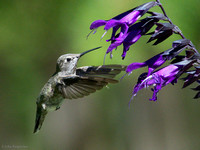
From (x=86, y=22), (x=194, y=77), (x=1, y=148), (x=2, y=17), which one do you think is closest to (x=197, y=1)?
(x=86, y=22)

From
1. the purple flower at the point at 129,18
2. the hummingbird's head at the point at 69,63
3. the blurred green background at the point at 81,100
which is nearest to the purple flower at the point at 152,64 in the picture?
the purple flower at the point at 129,18

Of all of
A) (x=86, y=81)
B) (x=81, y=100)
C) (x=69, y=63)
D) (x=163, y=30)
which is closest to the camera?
(x=163, y=30)

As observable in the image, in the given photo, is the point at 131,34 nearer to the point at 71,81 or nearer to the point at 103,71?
the point at 103,71

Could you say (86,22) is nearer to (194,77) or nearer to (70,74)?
(70,74)

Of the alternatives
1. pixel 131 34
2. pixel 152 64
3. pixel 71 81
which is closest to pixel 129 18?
pixel 131 34

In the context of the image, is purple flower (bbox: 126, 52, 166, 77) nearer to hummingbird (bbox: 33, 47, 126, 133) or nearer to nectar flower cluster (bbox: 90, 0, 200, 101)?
nectar flower cluster (bbox: 90, 0, 200, 101)

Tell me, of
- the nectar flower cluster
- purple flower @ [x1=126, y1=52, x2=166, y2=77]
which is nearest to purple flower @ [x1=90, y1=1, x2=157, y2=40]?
the nectar flower cluster
